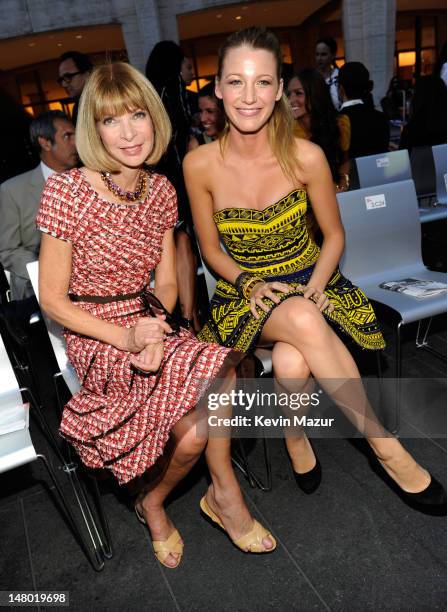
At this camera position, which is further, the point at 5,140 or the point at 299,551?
the point at 5,140

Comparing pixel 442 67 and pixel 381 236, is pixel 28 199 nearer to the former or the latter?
pixel 381 236

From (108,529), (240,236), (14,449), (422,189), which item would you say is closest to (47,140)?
(240,236)

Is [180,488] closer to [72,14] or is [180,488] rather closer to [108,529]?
[108,529]

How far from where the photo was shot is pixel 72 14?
13086 mm

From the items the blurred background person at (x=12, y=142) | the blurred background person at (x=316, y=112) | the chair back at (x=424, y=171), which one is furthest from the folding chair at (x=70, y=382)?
the chair back at (x=424, y=171)

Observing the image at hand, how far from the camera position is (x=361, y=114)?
435 cm

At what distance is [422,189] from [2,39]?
12.8 metres

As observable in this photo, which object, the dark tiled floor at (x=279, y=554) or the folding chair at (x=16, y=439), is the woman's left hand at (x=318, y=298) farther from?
the folding chair at (x=16, y=439)

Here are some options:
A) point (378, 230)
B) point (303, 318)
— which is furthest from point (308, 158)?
point (378, 230)

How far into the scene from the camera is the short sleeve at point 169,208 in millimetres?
2039

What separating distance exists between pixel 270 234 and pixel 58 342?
100 cm

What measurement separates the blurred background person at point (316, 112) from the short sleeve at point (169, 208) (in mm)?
1714

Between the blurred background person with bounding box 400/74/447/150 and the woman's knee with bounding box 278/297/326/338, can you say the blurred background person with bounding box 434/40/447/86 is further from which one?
the woman's knee with bounding box 278/297/326/338

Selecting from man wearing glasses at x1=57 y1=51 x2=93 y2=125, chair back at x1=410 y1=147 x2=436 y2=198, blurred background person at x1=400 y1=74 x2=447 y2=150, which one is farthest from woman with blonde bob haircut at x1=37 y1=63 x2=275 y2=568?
blurred background person at x1=400 y1=74 x2=447 y2=150
